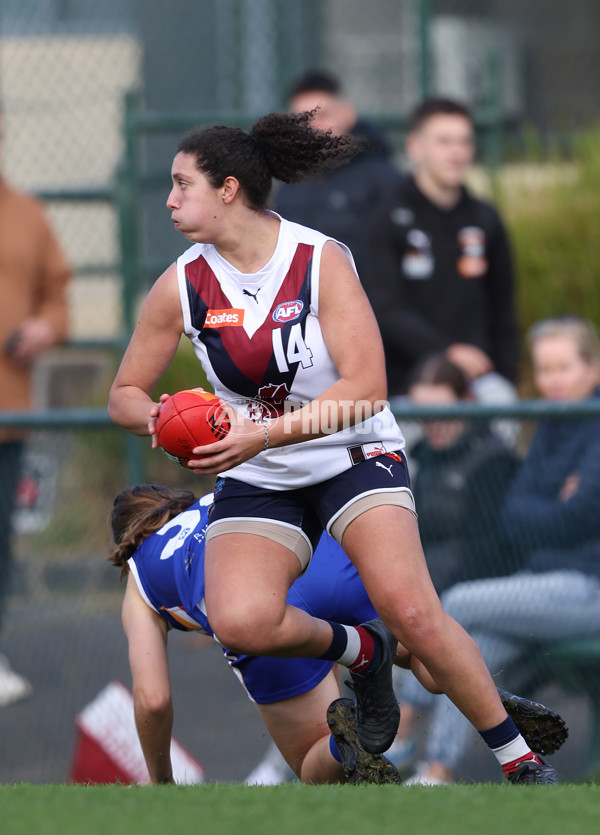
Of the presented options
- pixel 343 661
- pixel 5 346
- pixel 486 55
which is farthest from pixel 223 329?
pixel 486 55

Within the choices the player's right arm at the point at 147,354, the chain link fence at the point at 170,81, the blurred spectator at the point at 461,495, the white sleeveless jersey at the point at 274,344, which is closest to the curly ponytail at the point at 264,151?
the white sleeveless jersey at the point at 274,344

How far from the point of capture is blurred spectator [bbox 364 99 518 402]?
7.07 m

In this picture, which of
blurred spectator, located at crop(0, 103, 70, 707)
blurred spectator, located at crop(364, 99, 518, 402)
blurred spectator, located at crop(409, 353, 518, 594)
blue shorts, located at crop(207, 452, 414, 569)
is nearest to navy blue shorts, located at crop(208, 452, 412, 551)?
blue shorts, located at crop(207, 452, 414, 569)

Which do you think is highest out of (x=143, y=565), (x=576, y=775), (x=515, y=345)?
(x=515, y=345)

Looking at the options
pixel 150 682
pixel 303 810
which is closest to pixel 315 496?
pixel 150 682

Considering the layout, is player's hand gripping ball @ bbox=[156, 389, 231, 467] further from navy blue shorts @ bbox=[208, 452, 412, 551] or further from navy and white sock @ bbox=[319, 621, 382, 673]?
navy and white sock @ bbox=[319, 621, 382, 673]

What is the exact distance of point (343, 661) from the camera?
4191 mm

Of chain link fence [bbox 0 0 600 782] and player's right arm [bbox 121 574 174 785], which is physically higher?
chain link fence [bbox 0 0 600 782]

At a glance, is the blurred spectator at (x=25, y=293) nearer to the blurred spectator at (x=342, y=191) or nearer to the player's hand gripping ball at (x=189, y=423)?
the blurred spectator at (x=342, y=191)

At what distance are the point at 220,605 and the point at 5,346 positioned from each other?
3847 mm

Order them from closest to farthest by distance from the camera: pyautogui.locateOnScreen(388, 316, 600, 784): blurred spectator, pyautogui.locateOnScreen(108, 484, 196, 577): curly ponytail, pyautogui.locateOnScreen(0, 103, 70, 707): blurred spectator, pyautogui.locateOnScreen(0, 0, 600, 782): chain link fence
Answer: pyautogui.locateOnScreen(108, 484, 196, 577): curly ponytail
pyautogui.locateOnScreen(388, 316, 600, 784): blurred spectator
pyautogui.locateOnScreen(0, 103, 70, 707): blurred spectator
pyautogui.locateOnScreen(0, 0, 600, 782): chain link fence

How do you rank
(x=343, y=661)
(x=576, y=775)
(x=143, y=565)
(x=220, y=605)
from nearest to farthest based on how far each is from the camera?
1. (x=220, y=605)
2. (x=343, y=661)
3. (x=143, y=565)
4. (x=576, y=775)

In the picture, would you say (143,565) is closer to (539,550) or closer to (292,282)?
(292,282)

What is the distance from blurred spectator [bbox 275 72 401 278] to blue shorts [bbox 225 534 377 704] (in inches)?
117
